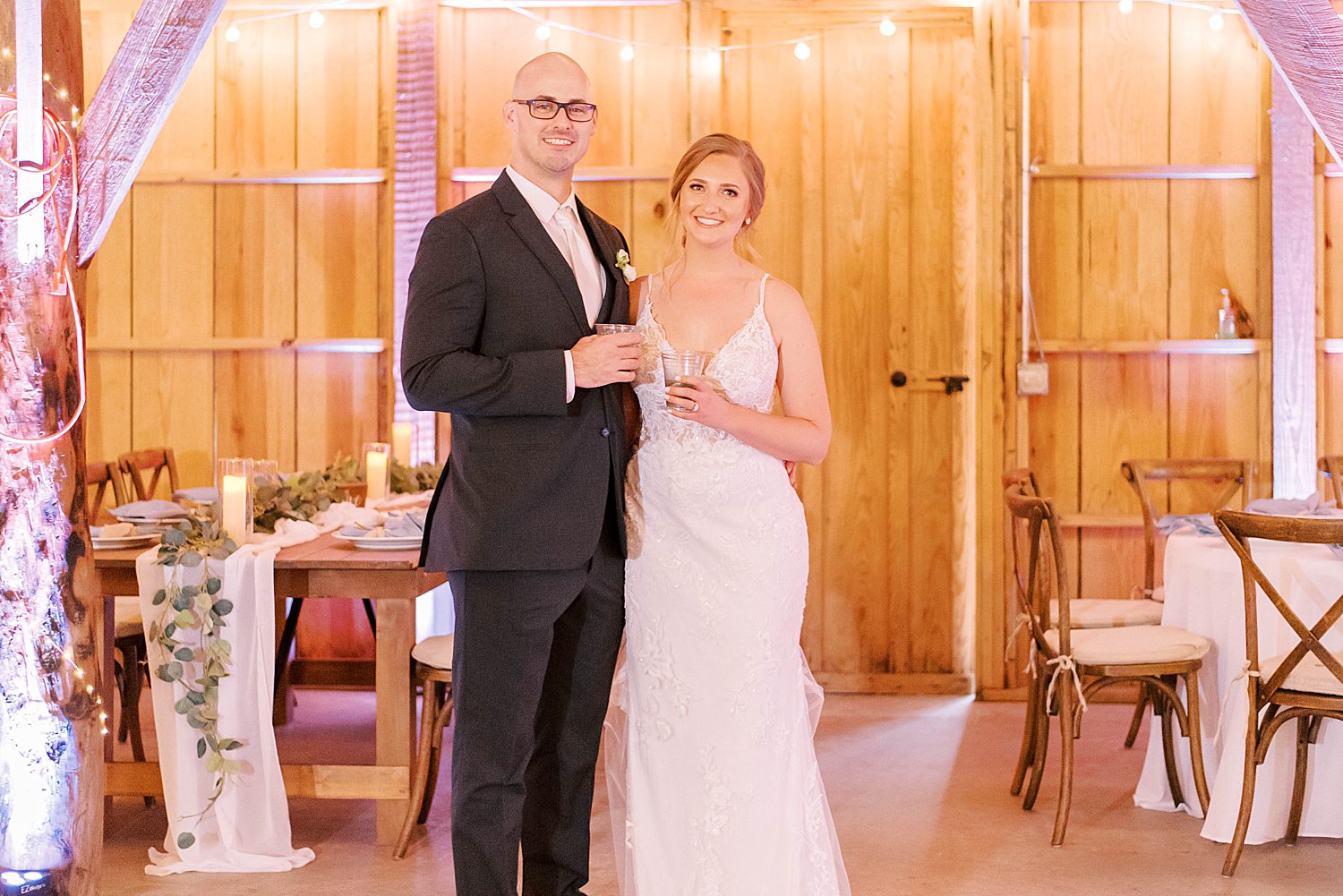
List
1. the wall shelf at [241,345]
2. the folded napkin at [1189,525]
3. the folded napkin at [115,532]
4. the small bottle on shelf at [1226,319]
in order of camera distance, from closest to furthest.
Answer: the folded napkin at [115,532] < the folded napkin at [1189,525] < the small bottle on shelf at [1226,319] < the wall shelf at [241,345]

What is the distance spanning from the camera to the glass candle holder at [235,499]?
11.4 ft

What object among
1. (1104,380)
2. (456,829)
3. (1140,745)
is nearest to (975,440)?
(1104,380)

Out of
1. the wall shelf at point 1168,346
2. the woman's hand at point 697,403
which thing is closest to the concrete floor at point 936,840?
the woman's hand at point 697,403

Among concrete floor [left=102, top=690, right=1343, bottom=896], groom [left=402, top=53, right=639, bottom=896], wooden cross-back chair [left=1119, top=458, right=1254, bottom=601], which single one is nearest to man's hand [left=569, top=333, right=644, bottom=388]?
groom [left=402, top=53, right=639, bottom=896]

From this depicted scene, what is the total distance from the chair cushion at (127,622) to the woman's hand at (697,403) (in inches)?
81.3

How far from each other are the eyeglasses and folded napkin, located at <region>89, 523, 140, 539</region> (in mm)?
1808

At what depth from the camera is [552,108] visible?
8.13 feet

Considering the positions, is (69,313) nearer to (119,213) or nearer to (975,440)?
(119,213)

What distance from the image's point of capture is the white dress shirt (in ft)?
8.36

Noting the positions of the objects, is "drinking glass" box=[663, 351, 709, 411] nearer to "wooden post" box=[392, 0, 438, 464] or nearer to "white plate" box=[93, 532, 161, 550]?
"white plate" box=[93, 532, 161, 550]

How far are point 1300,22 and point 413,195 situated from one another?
344cm

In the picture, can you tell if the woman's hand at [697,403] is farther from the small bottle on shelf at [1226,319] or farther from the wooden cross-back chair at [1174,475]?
the small bottle on shelf at [1226,319]

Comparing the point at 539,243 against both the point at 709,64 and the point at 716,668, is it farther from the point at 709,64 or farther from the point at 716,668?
the point at 709,64

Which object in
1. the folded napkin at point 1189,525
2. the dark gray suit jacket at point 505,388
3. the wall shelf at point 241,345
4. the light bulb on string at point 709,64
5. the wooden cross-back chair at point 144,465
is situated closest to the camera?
the dark gray suit jacket at point 505,388
